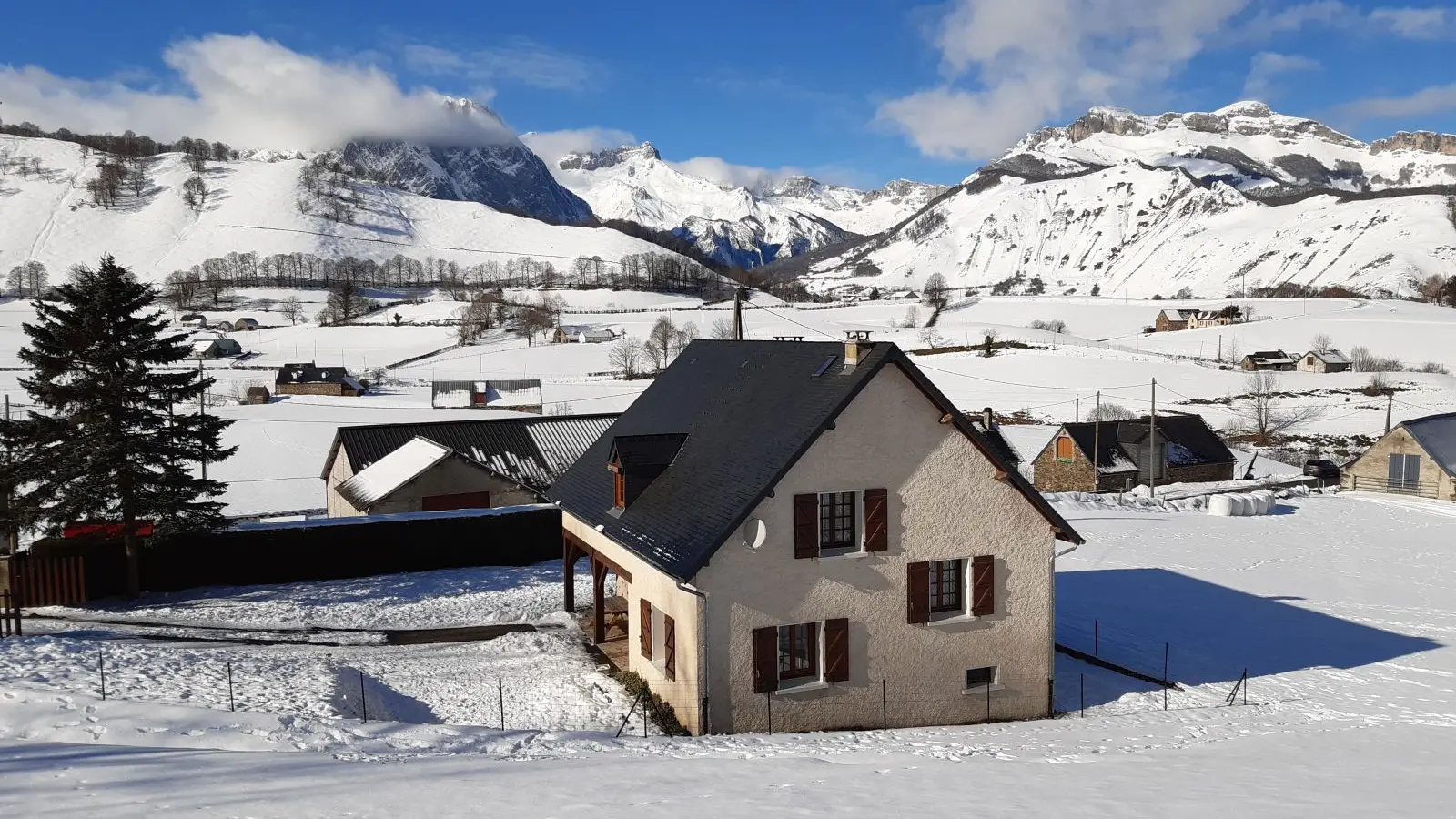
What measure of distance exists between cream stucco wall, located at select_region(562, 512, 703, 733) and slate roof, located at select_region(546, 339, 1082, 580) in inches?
26.3

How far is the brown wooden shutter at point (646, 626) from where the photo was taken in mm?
18609

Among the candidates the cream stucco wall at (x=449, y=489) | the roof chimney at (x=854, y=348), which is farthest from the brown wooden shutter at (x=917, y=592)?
the cream stucco wall at (x=449, y=489)

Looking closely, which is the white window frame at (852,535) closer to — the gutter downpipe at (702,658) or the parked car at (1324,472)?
the gutter downpipe at (702,658)

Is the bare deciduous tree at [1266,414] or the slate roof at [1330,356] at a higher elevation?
the slate roof at [1330,356]

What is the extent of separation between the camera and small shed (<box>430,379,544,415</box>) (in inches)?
3339

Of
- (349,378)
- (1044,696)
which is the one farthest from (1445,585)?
(349,378)

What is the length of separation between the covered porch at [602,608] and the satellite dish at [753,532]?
148 inches

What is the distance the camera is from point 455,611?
2405 centimetres

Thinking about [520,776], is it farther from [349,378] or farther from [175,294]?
[175,294]

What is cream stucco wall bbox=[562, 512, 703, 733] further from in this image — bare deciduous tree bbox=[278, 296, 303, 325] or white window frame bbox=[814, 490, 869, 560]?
bare deciduous tree bbox=[278, 296, 303, 325]

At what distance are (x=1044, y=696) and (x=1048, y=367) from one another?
95.7 m

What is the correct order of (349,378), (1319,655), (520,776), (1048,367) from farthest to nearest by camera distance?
(1048,367), (349,378), (1319,655), (520,776)

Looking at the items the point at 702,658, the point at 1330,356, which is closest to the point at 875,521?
the point at 702,658

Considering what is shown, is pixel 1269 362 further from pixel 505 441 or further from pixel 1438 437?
pixel 505 441
